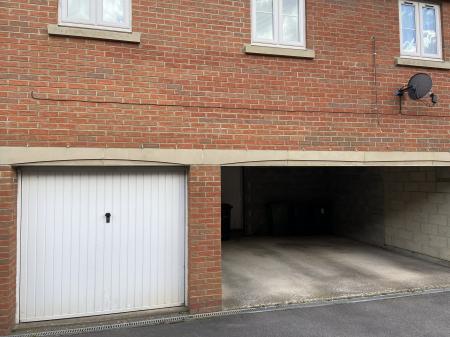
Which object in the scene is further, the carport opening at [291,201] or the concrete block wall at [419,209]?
the carport opening at [291,201]

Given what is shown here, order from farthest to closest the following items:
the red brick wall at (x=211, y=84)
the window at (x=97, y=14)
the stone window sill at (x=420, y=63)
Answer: the stone window sill at (x=420, y=63), the window at (x=97, y=14), the red brick wall at (x=211, y=84)

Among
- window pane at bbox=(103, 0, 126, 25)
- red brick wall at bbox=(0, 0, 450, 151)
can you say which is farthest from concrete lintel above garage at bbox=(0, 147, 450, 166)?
window pane at bbox=(103, 0, 126, 25)

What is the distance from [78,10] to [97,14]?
25cm

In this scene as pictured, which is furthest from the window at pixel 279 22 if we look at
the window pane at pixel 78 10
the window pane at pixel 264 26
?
the window pane at pixel 78 10

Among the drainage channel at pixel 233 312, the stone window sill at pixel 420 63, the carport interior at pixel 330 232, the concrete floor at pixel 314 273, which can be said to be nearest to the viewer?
the drainage channel at pixel 233 312

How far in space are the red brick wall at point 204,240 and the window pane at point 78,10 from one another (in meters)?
2.50

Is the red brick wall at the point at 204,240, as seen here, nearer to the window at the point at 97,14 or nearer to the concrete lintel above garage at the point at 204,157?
the concrete lintel above garage at the point at 204,157

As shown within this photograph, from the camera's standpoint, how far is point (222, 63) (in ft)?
18.6

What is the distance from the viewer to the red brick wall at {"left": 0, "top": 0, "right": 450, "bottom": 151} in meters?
4.95

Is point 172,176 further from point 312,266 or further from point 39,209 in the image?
point 312,266

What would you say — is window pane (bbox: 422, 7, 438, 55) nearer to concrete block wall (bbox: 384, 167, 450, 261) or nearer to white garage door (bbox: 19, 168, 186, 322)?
concrete block wall (bbox: 384, 167, 450, 261)

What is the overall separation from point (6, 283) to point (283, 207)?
28.9 ft

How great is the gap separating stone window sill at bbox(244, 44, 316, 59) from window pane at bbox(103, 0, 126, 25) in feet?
5.88

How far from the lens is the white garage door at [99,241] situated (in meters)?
5.03
